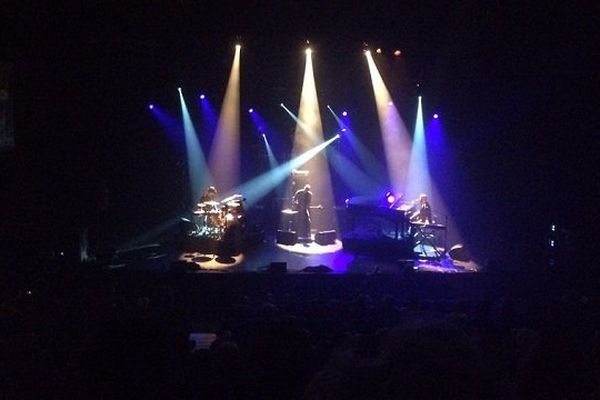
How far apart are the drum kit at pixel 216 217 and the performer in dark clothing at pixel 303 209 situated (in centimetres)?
205

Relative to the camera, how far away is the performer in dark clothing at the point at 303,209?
53.5ft

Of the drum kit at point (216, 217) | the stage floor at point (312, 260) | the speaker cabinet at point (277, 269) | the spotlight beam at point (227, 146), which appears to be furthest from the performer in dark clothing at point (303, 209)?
the speaker cabinet at point (277, 269)

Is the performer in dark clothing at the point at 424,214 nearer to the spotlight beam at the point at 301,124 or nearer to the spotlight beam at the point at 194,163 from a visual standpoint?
the spotlight beam at the point at 301,124

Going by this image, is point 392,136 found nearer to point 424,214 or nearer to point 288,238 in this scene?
point 424,214

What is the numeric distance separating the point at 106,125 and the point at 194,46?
11.9ft

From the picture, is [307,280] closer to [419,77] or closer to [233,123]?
[419,77]

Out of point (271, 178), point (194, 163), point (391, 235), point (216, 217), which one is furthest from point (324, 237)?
point (194, 163)

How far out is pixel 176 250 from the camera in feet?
49.3

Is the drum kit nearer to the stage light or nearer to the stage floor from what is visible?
the stage floor

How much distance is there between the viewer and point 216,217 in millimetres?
14992

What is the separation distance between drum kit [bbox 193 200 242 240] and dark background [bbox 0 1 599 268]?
2846 millimetres

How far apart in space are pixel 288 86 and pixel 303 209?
4.54 metres

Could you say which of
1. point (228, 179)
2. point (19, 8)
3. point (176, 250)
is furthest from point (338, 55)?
point (19, 8)

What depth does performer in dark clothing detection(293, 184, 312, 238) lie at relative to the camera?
16312 mm
